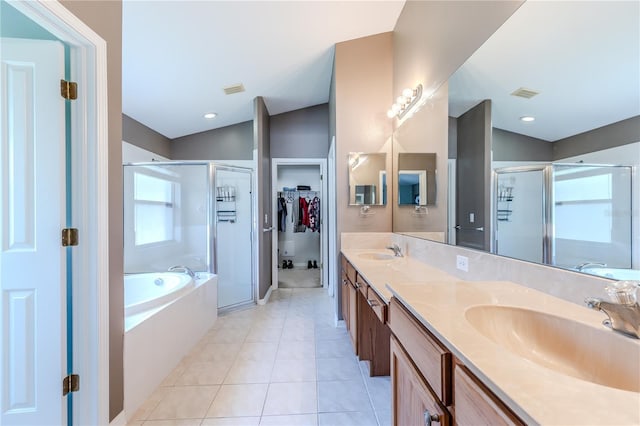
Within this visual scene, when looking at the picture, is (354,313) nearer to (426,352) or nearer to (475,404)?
(426,352)

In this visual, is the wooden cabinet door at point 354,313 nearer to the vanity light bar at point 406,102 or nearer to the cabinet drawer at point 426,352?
the cabinet drawer at point 426,352

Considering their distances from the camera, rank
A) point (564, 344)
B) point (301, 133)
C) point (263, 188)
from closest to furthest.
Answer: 1. point (564, 344)
2. point (263, 188)
3. point (301, 133)

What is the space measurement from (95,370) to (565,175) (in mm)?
2112

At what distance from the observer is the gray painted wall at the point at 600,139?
2.32ft

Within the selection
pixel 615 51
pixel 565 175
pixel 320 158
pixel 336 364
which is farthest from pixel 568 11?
pixel 320 158

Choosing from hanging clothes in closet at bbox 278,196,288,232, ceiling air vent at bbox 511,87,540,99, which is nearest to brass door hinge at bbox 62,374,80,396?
ceiling air vent at bbox 511,87,540,99

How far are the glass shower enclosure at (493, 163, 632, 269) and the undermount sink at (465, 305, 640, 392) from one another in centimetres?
26

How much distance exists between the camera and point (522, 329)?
0.79 metres

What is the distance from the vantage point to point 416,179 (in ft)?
6.75

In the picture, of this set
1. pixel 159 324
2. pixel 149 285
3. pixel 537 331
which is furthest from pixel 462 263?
pixel 149 285

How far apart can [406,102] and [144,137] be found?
3204 mm

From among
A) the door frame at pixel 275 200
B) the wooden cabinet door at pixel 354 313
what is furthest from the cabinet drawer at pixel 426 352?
the door frame at pixel 275 200

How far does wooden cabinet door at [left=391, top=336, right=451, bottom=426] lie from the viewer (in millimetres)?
702

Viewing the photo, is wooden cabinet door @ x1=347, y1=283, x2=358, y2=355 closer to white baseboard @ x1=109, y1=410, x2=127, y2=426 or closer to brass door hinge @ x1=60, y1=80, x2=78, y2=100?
white baseboard @ x1=109, y1=410, x2=127, y2=426
